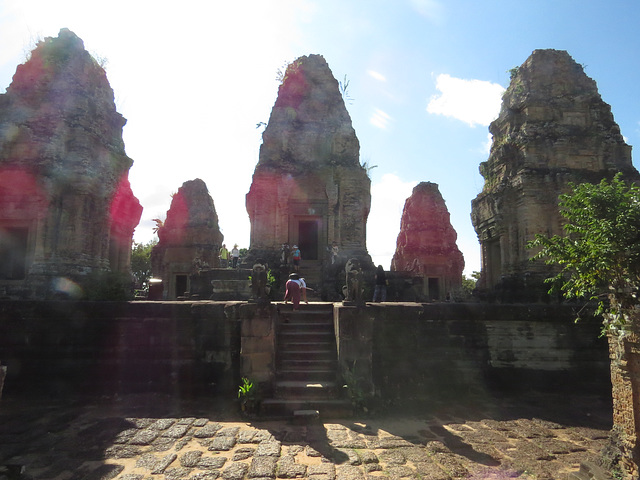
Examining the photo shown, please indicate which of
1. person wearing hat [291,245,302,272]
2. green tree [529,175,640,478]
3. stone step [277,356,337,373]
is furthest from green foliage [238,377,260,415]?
person wearing hat [291,245,302,272]

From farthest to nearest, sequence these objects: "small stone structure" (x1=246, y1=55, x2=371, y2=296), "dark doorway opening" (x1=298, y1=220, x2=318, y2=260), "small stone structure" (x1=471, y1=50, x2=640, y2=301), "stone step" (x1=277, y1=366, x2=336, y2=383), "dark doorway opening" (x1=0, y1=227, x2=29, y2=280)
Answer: "dark doorway opening" (x1=298, y1=220, x2=318, y2=260), "small stone structure" (x1=246, y1=55, x2=371, y2=296), "dark doorway opening" (x1=0, y1=227, x2=29, y2=280), "small stone structure" (x1=471, y1=50, x2=640, y2=301), "stone step" (x1=277, y1=366, x2=336, y2=383)

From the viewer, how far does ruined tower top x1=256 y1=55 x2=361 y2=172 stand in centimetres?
1695

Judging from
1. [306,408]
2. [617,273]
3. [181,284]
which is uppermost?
[181,284]

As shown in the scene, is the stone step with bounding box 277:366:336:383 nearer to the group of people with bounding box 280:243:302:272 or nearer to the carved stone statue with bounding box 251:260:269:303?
the carved stone statue with bounding box 251:260:269:303

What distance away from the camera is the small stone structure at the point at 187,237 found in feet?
80.5

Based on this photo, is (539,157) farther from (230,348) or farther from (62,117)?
(62,117)

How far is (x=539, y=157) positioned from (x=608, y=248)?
10.7 metres

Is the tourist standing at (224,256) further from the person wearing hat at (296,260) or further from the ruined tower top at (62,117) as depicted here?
the person wearing hat at (296,260)

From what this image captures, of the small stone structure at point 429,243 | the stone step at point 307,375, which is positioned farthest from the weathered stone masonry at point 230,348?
the small stone structure at point 429,243

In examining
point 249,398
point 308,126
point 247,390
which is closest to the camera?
point 249,398

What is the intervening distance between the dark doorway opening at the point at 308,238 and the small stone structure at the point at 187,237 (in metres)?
8.78

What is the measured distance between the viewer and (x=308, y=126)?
57.0ft

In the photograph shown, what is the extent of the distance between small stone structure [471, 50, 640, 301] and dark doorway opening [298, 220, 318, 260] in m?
7.06

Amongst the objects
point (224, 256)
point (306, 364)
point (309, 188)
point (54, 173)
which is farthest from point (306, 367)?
point (224, 256)
